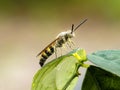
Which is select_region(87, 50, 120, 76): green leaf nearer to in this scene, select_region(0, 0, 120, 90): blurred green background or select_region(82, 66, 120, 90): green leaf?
select_region(82, 66, 120, 90): green leaf

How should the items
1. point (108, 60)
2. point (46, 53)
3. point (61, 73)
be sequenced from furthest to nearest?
1. point (46, 53)
2. point (61, 73)
3. point (108, 60)

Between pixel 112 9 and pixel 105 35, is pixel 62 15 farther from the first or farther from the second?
pixel 105 35

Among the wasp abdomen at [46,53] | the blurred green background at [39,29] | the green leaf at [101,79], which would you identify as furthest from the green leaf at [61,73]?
the blurred green background at [39,29]

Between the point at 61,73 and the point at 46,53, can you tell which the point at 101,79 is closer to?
the point at 61,73

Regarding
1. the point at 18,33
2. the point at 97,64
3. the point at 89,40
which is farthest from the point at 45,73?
the point at 18,33

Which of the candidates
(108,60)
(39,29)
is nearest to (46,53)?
(108,60)
